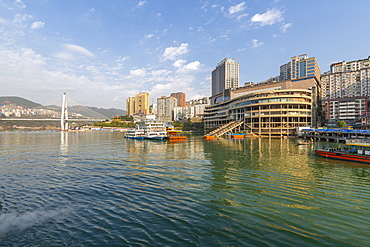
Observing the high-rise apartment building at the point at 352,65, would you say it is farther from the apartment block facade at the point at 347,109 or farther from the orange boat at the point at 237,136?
the orange boat at the point at 237,136

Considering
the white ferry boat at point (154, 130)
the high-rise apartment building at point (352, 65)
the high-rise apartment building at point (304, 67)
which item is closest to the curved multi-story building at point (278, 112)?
the white ferry boat at point (154, 130)

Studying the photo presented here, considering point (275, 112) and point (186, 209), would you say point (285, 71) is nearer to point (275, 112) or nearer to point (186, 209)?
point (275, 112)

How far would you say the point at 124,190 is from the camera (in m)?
15.6

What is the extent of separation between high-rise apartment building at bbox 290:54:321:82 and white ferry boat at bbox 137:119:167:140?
3742 inches

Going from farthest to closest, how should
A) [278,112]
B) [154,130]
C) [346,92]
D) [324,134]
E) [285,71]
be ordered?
[285,71] → [346,92] → [278,112] → [154,130] → [324,134]

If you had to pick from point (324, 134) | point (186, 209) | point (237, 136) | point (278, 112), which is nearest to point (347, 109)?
point (324, 134)

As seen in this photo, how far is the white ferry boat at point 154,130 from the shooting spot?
71387 mm

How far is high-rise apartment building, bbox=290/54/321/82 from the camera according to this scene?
129000 mm

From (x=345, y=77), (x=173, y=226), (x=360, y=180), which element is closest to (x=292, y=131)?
(x=360, y=180)

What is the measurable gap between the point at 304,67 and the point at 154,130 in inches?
4610

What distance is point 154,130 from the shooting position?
2987 inches

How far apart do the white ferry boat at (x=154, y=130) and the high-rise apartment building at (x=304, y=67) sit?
95.0 m

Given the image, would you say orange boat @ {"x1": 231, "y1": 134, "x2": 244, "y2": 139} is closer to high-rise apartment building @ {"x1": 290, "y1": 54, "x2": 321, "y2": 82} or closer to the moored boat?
the moored boat

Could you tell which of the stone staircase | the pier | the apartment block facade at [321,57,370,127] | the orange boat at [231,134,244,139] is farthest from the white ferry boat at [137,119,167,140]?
the apartment block facade at [321,57,370,127]
